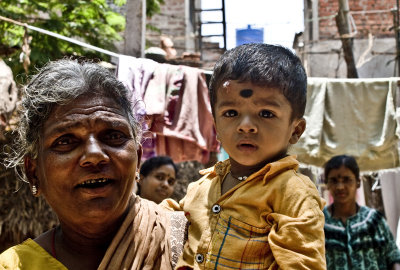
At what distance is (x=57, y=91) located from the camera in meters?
2.03

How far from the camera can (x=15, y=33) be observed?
7.32 m

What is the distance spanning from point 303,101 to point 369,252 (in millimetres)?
2986

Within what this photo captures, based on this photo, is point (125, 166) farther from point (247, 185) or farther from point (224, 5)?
point (224, 5)

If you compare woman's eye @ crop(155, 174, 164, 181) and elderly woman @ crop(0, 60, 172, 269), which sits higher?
elderly woman @ crop(0, 60, 172, 269)

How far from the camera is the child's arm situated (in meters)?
1.84

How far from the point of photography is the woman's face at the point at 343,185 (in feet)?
16.7

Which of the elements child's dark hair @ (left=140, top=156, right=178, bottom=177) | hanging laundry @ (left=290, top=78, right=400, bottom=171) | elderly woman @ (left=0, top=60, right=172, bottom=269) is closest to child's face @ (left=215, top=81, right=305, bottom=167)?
elderly woman @ (left=0, top=60, right=172, bottom=269)

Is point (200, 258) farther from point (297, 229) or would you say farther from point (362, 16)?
point (362, 16)

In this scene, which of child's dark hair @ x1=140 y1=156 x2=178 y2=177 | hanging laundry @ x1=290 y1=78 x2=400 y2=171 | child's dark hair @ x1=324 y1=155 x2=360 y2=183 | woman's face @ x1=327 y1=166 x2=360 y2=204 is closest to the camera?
woman's face @ x1=327 y1=166 x2=360 y2=204

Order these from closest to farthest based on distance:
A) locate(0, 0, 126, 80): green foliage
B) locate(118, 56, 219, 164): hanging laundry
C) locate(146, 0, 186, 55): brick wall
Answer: locate(118, 56, 219, 164): hanging laundry, locate(0, 0, 126, 80): green foliage, locate(146, 0, 186, 55): brick wall

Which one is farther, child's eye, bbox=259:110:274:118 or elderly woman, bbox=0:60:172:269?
child's eye, bbox=259:110:274:118

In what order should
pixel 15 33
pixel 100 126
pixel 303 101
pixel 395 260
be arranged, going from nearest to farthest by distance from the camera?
1. pixel 100 126
2. pixel 303 101
3. pixel 395 260
4. pixel 15 33

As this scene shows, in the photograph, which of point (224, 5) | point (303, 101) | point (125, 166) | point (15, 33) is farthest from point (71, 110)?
point (224, 5)

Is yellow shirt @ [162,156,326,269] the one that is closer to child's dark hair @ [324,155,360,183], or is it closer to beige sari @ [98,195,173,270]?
beige sari @ [98,195,173,270]
